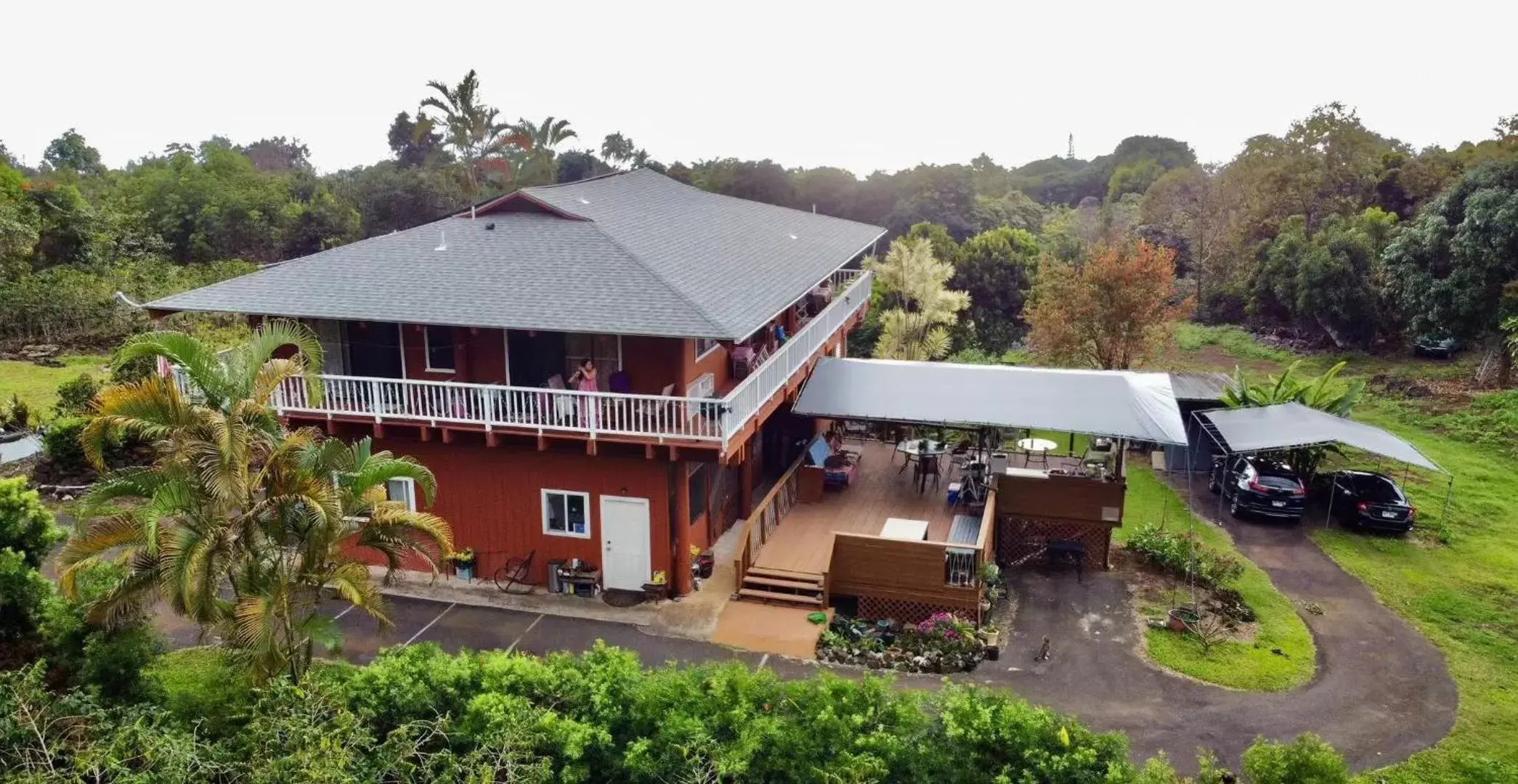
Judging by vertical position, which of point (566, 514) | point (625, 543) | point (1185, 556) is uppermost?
point (566, 514)

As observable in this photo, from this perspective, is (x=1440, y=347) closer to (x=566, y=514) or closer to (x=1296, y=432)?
(x=1296, y=432)

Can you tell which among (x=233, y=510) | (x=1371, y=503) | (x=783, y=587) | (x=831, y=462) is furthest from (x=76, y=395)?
(x=1371, y=503)

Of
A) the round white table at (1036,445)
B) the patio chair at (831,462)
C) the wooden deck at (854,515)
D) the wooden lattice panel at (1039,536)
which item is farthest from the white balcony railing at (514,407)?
the round white table at (1036,445)

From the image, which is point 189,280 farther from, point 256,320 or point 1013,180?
point 1013,180

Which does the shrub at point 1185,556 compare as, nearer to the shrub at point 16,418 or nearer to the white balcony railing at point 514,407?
the white balcony railing at point 514,407

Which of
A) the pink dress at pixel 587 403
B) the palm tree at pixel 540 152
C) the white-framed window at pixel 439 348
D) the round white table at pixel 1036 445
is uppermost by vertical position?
the palm tree at pixel 540 152

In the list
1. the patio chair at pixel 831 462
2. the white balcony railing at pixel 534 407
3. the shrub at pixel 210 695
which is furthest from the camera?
the patio chair at pixel 831 462
